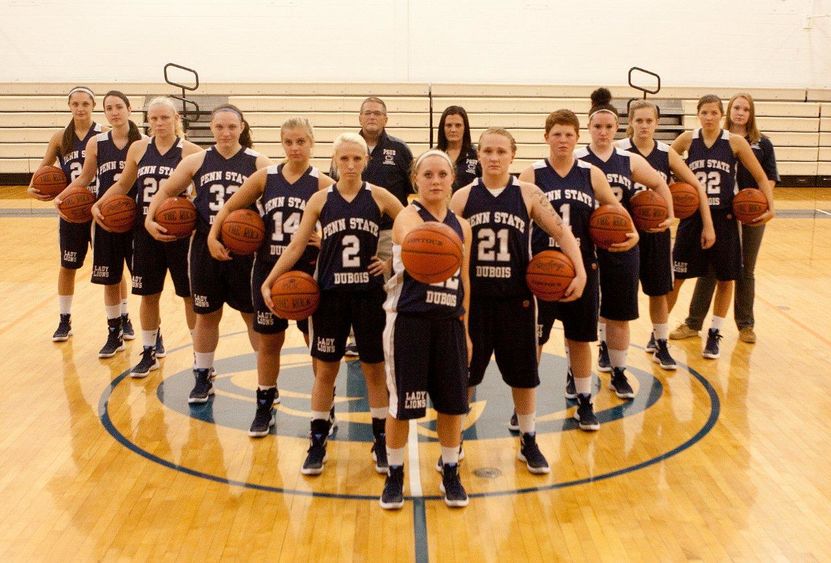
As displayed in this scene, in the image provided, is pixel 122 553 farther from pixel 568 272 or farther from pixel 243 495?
pixel 568 272

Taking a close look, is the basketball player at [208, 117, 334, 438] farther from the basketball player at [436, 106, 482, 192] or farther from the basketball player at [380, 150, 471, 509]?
the basketball player at [436, 106, 482, 192]

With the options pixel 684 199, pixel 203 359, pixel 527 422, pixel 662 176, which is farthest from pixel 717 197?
pixel 203 359

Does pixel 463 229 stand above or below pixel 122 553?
above

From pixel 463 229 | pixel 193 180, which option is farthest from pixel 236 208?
pixel 463 229

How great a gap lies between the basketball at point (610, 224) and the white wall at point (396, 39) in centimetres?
1044

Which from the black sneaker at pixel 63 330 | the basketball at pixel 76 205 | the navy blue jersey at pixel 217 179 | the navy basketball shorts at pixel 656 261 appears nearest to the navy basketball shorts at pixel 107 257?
the basketball at pixel 76 205

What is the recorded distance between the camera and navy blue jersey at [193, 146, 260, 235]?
15.5ft

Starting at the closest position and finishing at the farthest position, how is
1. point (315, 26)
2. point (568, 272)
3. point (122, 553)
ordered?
1. point (122, 553)
2. point (568, 272)
3. point (315, 26)

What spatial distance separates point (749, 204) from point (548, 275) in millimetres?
2462

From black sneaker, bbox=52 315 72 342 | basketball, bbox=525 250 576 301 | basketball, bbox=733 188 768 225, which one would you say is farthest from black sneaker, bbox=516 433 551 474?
black sneaker, bbox=52 315 72 342

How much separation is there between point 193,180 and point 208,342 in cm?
93

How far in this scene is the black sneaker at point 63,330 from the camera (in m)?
6.27

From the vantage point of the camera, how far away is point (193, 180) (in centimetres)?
488

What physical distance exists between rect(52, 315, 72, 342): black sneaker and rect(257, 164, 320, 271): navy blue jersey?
2.67 meters
